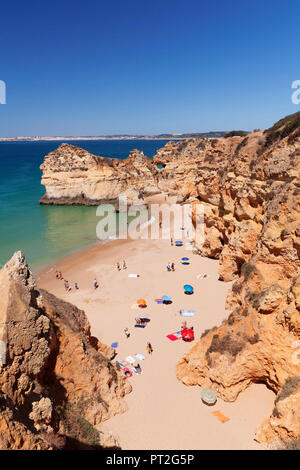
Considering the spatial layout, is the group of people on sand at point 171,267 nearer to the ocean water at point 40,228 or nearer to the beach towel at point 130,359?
the beach towel at point 130,359

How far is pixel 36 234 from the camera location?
116ft

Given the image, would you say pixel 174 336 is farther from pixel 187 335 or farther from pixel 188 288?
pixel 188 288

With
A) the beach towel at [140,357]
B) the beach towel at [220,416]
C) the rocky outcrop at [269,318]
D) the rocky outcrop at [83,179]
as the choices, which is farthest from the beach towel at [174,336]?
the rocky outcrop at [83,179]

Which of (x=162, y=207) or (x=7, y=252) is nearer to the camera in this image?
(x=7, y=252)

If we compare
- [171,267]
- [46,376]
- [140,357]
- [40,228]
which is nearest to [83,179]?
[40,228]

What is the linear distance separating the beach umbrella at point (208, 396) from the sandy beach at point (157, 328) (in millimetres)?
215

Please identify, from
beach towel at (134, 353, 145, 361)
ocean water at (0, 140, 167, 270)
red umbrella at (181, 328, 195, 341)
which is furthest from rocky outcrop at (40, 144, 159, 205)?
beach towel at (134, 353, 145, 361)

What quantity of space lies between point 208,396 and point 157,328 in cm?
578

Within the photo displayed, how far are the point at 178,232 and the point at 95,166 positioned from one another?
21.8 metres

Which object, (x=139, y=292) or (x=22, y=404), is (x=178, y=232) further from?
(x=22, y=404)

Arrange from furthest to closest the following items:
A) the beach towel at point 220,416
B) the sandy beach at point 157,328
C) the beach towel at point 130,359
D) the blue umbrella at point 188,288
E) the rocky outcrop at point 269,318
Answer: the blue umbrella at point 188,288 → the beach towel at point 130,359 → the beach towel at point 220,416 → the sandy beach at point 157,328 → the rocky outcrop at point 269,318

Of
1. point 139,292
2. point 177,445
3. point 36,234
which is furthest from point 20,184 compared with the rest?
point 177,445

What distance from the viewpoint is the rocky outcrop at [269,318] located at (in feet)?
29.3

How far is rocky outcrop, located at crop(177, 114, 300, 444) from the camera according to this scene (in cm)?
894
